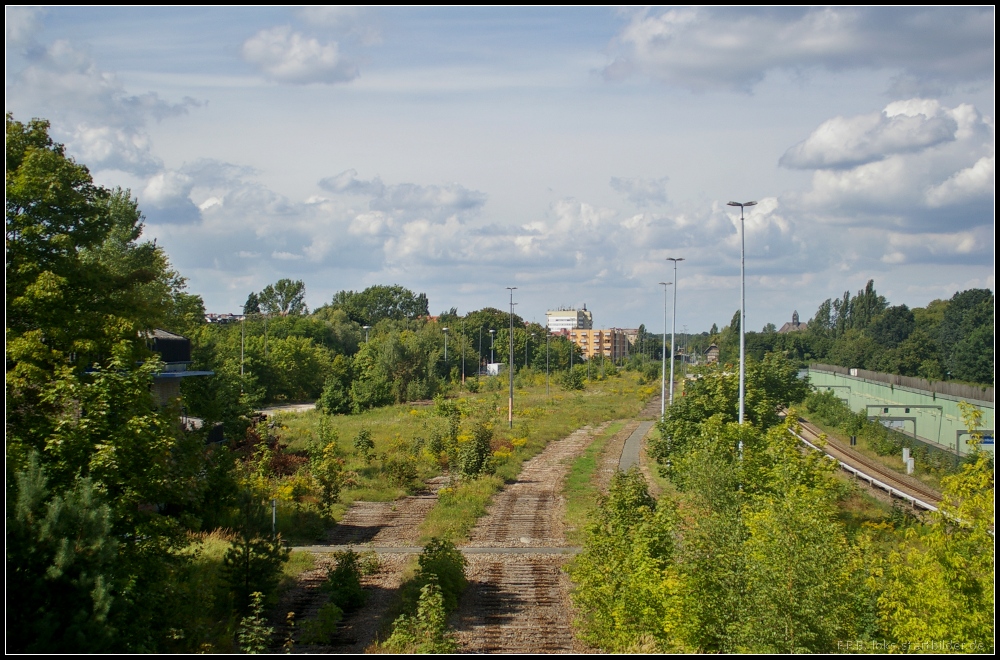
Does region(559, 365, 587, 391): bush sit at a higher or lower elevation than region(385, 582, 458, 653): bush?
higher

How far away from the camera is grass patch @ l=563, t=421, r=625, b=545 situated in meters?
26.9

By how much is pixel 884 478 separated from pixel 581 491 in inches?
658


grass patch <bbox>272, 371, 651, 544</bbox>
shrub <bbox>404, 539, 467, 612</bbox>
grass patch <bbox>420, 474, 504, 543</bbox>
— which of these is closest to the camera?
shrub <bbox>404, 539, 467, 612</bbox>

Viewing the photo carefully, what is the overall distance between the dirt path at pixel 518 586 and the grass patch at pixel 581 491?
40 cm

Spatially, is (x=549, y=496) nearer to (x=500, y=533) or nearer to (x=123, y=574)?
(x=500, y=533)

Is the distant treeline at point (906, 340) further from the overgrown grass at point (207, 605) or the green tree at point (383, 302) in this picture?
the green tree at point (383, 302)

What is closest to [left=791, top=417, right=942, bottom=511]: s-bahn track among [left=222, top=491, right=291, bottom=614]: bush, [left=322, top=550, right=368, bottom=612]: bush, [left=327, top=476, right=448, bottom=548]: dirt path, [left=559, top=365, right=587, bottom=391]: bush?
[left=327, top=476, right=448, bottom=548]: dirt path

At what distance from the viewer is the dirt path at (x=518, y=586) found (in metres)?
16.9

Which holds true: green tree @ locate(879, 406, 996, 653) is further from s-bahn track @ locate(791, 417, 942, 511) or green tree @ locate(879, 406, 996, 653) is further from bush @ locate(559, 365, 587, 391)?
bush @ locate(559, 365, 587, 391)

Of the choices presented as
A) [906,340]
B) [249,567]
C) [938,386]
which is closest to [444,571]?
[249,567]

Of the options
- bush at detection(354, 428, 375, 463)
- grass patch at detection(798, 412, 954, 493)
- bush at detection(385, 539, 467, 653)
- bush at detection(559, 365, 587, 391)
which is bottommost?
grass patch at detection(798, 412, 954, 493)

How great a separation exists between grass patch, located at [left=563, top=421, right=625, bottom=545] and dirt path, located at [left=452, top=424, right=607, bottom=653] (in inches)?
15.9

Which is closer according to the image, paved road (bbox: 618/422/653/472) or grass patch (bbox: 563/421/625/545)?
grass patch (bbox: 563/421/625/545)

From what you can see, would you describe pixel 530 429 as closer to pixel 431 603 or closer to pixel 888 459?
pixel 888 459
